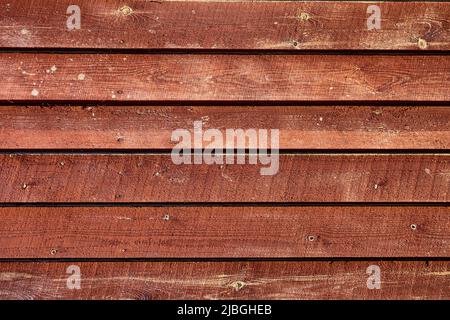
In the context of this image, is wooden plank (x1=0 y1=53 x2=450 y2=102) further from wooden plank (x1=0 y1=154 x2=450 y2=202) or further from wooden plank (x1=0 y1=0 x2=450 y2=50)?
wooden plank (x1=0 y1=154 x2=450 y2=202)

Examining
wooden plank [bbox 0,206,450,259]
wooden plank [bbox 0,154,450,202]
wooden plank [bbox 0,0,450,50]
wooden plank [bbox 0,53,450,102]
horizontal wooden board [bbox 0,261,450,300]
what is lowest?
horizontal wooden board [bbox 0,261,450,300]

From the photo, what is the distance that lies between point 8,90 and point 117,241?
813mm

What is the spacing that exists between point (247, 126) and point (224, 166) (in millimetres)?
206

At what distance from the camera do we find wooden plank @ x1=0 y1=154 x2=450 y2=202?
2.08 m

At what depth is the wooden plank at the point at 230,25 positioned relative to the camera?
6.56 feet

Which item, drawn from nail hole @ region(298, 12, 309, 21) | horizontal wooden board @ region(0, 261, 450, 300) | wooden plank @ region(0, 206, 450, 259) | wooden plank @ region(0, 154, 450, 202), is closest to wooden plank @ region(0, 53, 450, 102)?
nail hole @ region(298, 12, 309, 21)

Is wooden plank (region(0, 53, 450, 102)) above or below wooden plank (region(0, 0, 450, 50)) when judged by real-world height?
below

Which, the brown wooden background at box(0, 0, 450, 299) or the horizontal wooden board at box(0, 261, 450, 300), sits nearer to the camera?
the brown wooden background at box(0, 0, 450, 299)

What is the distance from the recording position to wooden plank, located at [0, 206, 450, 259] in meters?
2.12

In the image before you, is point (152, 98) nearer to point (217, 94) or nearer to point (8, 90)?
point (217, 94)

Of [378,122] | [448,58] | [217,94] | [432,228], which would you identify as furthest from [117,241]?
[448,58]

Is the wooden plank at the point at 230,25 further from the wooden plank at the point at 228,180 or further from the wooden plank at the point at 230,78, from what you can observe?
the wooden plank at the point at 228,180

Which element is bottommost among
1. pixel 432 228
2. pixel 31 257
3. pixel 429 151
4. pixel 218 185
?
pixel 31 257

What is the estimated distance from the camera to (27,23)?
1.99 meters
